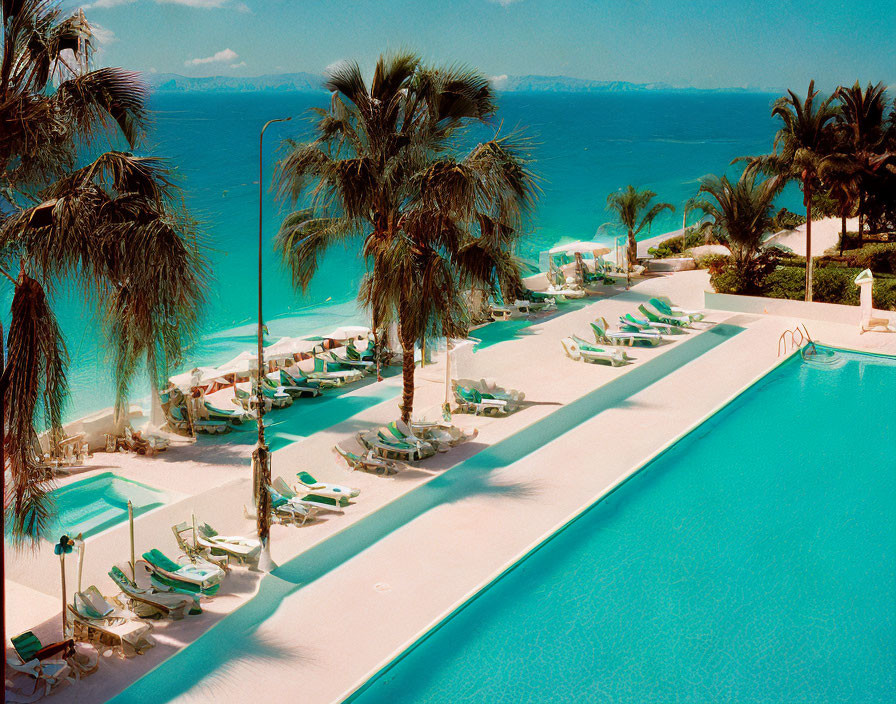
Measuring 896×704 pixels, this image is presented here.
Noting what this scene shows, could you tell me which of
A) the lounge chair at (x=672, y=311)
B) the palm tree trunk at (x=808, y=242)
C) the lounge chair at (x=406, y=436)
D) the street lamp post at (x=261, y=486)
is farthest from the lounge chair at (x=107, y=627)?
the palm tree trunk at (x=808, y=242)

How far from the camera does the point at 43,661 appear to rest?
752cm

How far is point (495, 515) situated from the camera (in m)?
10.9

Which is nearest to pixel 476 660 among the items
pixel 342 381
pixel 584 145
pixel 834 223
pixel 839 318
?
pixel 342 381

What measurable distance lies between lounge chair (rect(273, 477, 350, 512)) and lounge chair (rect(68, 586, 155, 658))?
9.17 feet

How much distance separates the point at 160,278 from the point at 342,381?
1057 centimetres

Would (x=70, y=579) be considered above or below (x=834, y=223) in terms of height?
below

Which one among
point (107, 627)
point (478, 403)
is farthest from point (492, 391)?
point (107, 627)

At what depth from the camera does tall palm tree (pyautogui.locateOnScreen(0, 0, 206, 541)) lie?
5797mm

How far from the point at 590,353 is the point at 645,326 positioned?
2.49 meters

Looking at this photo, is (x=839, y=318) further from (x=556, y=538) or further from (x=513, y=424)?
(x=556, y=538)

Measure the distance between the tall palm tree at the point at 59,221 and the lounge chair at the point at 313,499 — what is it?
13.8 feet

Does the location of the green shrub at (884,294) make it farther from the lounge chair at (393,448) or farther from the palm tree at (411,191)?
the lounge chair at (393,448)

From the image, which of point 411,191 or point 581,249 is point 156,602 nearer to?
point 411,191

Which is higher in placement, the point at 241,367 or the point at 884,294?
the point at 884,294
